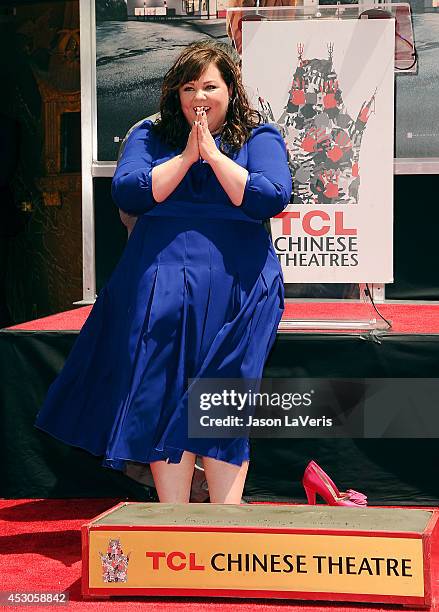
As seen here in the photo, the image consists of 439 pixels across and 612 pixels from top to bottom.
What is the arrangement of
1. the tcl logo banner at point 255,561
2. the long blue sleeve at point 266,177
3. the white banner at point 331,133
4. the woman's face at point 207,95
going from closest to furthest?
the tcl logo banner at point 255,561 → the long blue sleeve at point 266,177 → the woman's face at point 207,95 → the white banner at point 331,133

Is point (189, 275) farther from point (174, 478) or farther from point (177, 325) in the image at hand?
point (174, 478)

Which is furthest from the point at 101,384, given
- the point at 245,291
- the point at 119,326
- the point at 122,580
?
the point at 122,580

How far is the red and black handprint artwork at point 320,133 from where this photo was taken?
387 centimetres

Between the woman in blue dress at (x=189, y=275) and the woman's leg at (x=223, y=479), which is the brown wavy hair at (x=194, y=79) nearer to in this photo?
the woman in blue dress at (x=189, y=275)

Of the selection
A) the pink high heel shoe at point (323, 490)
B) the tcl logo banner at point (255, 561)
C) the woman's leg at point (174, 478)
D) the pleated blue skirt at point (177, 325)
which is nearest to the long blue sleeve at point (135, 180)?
the pleated blue skirt at point (177, 325)

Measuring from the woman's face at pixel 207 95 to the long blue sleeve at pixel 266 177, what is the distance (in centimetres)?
→ 14

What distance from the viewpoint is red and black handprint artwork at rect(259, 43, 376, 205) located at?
3869 millimetres

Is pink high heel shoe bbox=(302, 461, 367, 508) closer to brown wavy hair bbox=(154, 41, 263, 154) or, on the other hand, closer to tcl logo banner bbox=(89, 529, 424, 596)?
tcl logo banner bbox=(89, 529, 424, 596)

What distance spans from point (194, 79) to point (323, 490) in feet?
4.29

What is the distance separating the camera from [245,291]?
10.6 ft

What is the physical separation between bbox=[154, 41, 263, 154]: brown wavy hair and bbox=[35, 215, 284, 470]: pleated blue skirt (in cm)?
23

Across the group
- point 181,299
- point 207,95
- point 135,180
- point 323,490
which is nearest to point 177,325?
point 181,299

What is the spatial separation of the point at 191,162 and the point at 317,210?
2.90 ft

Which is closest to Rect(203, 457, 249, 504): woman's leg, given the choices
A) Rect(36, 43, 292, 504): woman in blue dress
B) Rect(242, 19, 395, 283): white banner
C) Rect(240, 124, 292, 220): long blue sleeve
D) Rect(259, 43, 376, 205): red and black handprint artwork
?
Rect(36, 43, 292, 504): woman in blue dress
